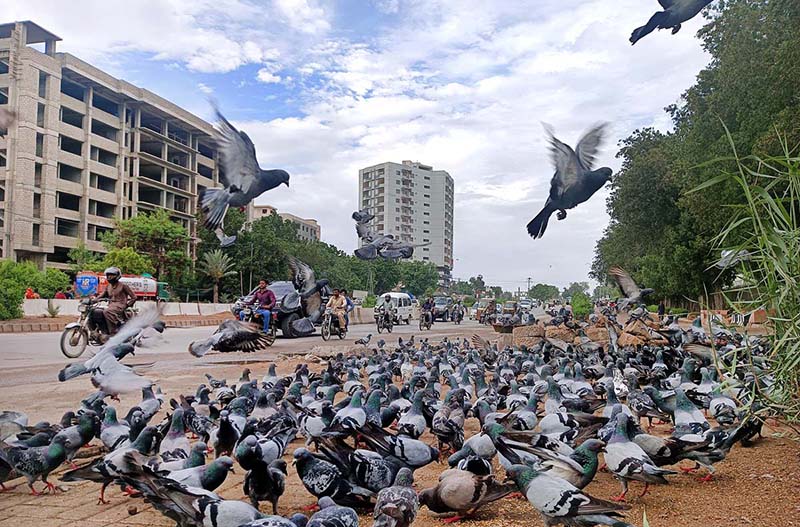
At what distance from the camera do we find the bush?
23.5 metres

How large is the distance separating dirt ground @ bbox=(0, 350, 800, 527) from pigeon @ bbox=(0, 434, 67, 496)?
0.51 ft

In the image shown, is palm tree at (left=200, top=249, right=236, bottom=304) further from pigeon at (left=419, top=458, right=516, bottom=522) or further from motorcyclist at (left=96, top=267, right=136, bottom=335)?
pigeon at (left=419, top=458, right=516, bottom=522)

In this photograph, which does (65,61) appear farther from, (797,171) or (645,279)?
(797,171)

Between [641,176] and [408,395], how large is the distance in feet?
80.5

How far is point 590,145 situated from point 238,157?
356 centimetres

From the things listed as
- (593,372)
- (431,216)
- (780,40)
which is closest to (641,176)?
(431,216)

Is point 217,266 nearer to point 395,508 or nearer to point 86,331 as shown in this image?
point 86,331

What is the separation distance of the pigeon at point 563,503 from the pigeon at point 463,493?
199mm

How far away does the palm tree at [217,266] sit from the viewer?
41.0 m

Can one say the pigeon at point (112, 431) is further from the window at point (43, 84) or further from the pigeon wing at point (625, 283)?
the window at point (43, 84)

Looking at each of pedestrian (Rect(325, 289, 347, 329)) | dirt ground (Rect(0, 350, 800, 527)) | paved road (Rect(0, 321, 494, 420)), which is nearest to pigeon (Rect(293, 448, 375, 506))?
dirt ground (Rect(0, 350, 800, 527))

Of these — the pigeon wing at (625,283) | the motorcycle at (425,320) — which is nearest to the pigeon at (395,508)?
the pigeon wing at (625,283)

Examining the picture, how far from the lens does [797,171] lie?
11.3 feet

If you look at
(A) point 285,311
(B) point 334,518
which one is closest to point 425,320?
(A) point 285,311
